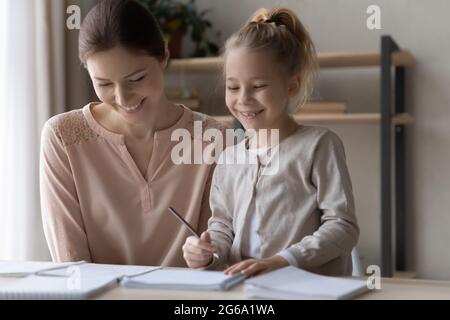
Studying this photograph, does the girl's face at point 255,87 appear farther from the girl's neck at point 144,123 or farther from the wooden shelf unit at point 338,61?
the wooden shelf unit at point 338,61

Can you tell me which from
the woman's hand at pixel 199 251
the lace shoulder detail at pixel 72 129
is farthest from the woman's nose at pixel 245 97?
the lace shoulder detail at pixel 72 129

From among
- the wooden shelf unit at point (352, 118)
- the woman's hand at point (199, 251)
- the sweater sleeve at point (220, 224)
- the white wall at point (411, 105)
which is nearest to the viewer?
the woman's hand at point (199, 251)

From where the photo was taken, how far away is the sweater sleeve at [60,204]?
1546 mm

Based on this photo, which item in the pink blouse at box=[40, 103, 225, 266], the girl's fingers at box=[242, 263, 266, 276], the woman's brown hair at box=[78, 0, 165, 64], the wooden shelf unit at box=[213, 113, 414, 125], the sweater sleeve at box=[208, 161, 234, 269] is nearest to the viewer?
the girl's fingers at box=[242, 263, 266, 276]

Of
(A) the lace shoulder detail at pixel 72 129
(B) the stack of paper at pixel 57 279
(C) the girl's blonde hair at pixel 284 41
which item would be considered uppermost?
(C) the girl's blonde hair at pixel 284 41

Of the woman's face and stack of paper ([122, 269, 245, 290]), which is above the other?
the woman's face

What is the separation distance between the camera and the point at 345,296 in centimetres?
94

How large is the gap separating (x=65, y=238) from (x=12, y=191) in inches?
53.8

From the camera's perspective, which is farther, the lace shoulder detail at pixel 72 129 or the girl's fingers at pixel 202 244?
the lace shoulder detail at pixel 72 129

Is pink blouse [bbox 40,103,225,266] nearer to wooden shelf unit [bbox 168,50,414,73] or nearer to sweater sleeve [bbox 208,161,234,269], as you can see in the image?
sweater sleeve [bbox 208,161,234,269]

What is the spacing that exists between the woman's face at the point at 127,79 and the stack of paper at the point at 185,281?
19.6 inches

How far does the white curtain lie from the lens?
278 cm

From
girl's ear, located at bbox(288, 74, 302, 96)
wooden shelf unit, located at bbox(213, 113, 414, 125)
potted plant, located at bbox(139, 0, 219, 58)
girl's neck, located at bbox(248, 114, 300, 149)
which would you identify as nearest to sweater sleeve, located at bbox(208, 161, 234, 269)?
girl's neck, located at bbox(248, 114, 300, 149)

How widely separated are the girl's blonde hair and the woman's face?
195 mm
